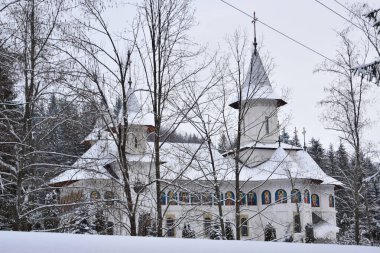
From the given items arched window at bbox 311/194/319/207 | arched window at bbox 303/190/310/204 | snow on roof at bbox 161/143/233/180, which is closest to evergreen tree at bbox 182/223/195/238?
snow on roof at bbox 161/143/233/180

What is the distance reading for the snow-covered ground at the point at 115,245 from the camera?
91.8 inches

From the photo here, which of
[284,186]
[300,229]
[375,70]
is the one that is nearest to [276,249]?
[375,70]

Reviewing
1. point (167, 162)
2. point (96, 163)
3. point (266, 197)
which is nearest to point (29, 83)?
point (96, 163)

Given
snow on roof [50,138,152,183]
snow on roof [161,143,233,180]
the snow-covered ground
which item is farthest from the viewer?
snow on roof [161,143,233,180]

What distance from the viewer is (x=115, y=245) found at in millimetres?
2658

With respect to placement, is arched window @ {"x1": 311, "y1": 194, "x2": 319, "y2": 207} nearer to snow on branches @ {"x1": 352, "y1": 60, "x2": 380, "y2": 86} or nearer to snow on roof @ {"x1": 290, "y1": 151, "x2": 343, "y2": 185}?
snow on roof @ {"x1": 290, "y1": 151, "x2": 343, "y2": 185}

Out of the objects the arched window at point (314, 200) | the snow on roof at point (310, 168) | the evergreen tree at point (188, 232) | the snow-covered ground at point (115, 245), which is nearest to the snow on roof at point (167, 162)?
the evergreen tree at point (188, 232)

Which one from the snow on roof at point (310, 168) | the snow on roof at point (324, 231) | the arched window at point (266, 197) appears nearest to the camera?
the snow on roof at point (324, 231)

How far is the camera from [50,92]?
38.4ft

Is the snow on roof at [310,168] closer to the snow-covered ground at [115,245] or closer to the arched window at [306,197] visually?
the arched window at [306,197]

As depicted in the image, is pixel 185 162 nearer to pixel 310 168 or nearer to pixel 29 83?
pixel 29 83

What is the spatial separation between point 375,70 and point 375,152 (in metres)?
12.4

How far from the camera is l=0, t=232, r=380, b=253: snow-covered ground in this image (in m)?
2.33

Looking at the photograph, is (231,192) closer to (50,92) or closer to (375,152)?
(375,152)
